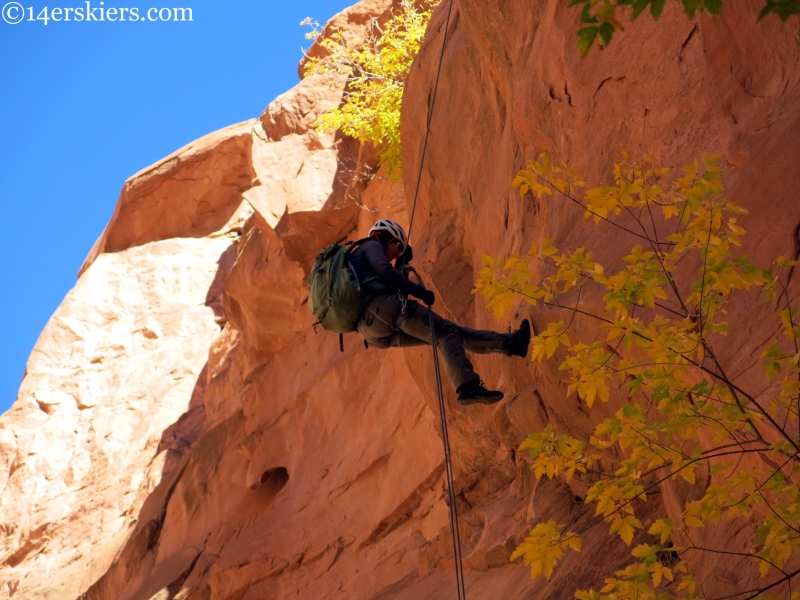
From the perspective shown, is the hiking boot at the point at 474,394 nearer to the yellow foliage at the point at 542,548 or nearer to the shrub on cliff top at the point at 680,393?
the shrub on cliff top at the point at 680,393

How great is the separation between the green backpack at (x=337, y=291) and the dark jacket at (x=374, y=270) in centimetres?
6

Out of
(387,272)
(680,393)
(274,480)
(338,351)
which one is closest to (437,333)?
(387,272)

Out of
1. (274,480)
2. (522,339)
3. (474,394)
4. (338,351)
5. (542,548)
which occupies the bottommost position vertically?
(542,548)

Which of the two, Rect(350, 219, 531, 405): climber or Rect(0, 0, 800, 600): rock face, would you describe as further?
Rect(350, 219, 531, 405): climber

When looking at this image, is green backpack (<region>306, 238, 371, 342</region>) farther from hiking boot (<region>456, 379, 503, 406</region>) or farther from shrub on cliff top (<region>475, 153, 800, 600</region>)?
shrub on cliff top (<region>475, 153, 800, 600</region>)

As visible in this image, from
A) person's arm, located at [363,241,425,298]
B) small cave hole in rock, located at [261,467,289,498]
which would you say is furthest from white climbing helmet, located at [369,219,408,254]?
small cave hole in rock, located at [261,467,289,498]

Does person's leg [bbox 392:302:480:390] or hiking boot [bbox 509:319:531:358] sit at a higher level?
person's leg [bbox 392:302:480:390]

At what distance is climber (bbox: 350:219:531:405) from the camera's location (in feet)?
24.9

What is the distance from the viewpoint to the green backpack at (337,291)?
8000mm

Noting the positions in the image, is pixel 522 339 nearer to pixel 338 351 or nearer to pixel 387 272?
pixel 387 272

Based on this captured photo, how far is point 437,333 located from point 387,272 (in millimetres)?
653

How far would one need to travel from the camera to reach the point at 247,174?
28141mm

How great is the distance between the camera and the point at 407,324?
7988 mm

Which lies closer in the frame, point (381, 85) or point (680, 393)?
point (680, 393)
